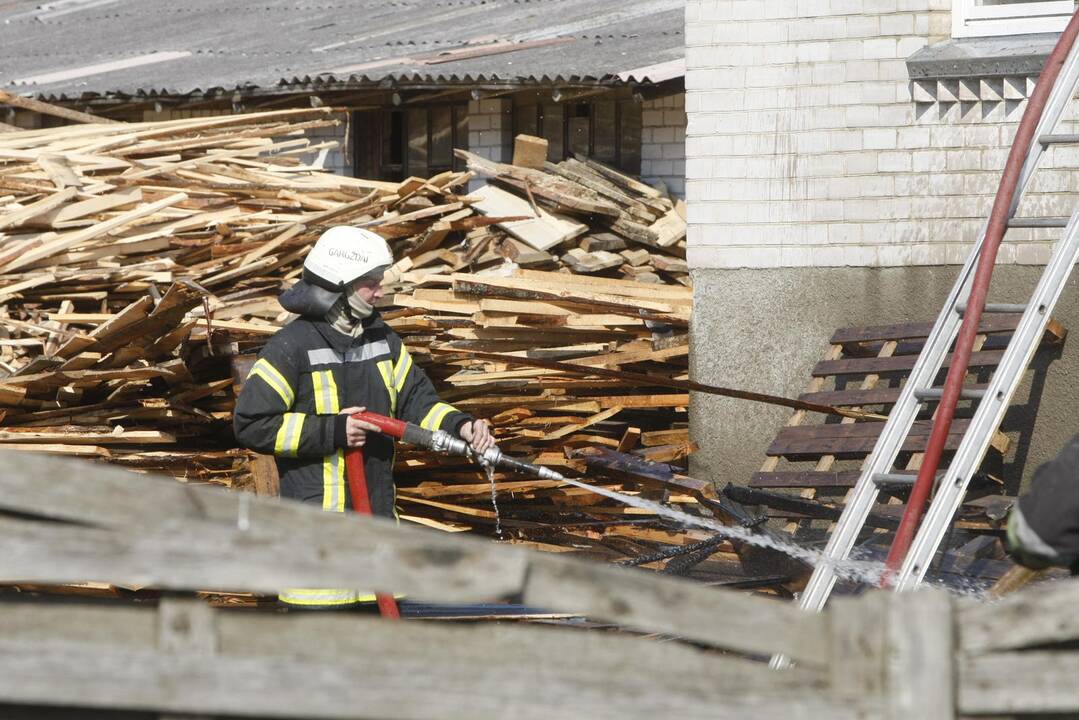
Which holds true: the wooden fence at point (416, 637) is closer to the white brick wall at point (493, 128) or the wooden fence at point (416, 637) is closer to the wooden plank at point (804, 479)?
the wooden plank at point (804, 479)

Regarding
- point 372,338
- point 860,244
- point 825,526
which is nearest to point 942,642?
point 372,338

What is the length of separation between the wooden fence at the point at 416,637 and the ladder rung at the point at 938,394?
116 inches

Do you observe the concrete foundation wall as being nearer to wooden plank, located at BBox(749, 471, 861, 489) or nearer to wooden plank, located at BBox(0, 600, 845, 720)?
wooden plank, located at BBox(749, 471, 861, 489)

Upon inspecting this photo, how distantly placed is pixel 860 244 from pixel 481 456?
3.58 meters

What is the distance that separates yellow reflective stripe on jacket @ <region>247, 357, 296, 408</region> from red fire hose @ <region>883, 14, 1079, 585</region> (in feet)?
7.94

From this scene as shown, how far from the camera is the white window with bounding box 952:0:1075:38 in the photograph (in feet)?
26.6

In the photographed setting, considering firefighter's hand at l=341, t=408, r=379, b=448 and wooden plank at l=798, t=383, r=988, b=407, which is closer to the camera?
firefighter's hand at l=341, t=408, r=379, b=448

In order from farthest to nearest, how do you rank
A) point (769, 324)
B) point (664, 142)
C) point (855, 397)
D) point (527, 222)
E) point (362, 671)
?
point (664, 142)
point (527, 222)
point (769, 324)
point (855, 397)
point (362, 671)

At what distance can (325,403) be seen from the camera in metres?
5.68

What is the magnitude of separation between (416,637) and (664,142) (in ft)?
35.2

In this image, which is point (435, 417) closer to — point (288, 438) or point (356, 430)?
point (356, 430)

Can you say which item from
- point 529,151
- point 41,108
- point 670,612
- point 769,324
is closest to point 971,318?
point 769,324

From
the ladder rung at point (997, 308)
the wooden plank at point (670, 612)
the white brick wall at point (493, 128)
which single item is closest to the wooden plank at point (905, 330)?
the ladder rung at point (997, 308)

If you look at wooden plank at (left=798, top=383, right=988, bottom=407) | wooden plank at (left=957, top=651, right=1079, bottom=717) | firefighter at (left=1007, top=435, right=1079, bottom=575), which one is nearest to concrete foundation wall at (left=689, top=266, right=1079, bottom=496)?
wooden plank at (left=798, top=383, right=988, bottom=407)
